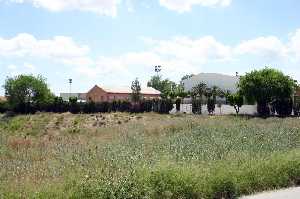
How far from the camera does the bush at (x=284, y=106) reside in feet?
171

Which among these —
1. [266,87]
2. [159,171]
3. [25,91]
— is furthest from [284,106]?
[159,171]

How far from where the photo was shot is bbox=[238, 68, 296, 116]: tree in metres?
52.7

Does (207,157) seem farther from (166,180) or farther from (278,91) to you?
(278,91)

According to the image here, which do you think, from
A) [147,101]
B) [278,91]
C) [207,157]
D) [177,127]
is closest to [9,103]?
[147,101]

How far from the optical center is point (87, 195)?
32.9 feet

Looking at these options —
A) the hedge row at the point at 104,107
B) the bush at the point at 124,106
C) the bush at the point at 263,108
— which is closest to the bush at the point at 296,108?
the bush at the point at 263,108

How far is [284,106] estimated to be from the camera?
171 ft

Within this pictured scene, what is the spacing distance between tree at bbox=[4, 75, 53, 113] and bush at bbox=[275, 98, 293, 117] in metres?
30.0

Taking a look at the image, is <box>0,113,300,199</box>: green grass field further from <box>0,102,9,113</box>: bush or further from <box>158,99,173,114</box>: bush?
<box>0,102,9,113</box>: bush

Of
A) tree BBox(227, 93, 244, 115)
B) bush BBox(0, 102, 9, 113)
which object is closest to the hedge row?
bush BBox(0, 102, 9, 113)

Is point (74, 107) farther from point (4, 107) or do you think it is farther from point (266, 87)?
point (266, 87)

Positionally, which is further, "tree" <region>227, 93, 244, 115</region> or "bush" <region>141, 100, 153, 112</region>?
"bush" <region>141, 100, 153, 112</region>

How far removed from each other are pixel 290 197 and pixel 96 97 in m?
78.4

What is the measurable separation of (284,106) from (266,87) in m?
2.55
